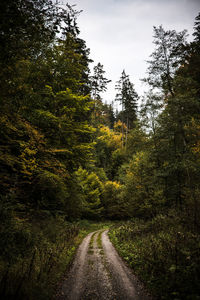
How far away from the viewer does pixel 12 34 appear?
4133mm

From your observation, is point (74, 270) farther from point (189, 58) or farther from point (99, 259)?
point (189, 58)

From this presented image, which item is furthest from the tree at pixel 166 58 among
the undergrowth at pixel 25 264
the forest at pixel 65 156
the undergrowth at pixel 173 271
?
the undergrowth at pixel 25 264

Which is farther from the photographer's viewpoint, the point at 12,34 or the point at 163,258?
the point at 163,258

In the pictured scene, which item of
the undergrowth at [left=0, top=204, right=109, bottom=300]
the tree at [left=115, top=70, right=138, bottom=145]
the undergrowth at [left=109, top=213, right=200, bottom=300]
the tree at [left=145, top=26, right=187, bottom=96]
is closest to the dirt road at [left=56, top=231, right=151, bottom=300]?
the undergrowth at [left=109, top=213, right=200, bottom=300]

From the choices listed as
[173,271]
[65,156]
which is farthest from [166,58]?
[173,271]

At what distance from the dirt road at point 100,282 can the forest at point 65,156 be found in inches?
19.1

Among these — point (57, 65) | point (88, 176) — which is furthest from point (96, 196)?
point (57, 65)

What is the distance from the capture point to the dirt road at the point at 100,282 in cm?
489

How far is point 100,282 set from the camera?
5.80 metres

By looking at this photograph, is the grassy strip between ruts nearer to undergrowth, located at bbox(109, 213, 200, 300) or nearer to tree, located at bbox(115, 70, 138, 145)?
undergrowth, located at bbox(109, 213, 200, 300)

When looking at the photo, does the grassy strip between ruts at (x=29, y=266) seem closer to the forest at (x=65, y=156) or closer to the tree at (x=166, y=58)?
the forest at (x=65, y=156)

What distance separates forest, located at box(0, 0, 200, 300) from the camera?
14.5ft

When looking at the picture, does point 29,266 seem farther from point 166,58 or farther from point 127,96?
point 127,96

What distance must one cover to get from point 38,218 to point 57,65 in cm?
1096
